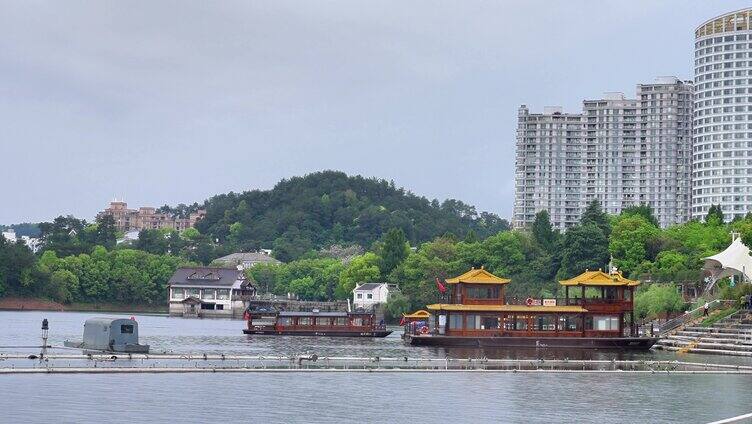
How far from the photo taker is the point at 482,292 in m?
86.6

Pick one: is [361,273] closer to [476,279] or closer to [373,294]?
[373,294]

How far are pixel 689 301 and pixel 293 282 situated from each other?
96.0 m

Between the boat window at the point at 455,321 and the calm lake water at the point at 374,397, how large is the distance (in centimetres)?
2263

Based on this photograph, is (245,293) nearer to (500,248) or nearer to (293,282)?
(293,282)

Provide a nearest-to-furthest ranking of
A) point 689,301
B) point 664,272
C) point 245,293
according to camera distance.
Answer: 1. point 689,301
2. point 664,272
3. point 245,293

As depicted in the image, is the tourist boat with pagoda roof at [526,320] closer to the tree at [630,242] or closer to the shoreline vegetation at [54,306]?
the tree at [630,242]

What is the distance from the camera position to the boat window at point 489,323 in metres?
85.4

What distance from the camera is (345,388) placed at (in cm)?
5322

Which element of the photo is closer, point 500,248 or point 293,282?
point 500,248

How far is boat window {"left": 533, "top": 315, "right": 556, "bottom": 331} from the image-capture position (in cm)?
8606

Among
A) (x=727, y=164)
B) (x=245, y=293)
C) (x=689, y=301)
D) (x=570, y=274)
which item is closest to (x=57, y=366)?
(x=689, y=301)

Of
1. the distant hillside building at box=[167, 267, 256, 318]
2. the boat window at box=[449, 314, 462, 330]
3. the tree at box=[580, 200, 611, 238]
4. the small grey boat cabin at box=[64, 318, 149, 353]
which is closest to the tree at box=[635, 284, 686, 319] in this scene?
the boat window at box=[449, 314, 462, 330]

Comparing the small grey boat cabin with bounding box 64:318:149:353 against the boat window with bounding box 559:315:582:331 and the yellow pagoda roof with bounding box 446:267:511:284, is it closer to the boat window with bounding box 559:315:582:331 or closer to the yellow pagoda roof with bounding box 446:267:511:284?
the yellow pagoda roof with bounding box 446:267:511:284

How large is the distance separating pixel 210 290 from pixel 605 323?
315 ft
